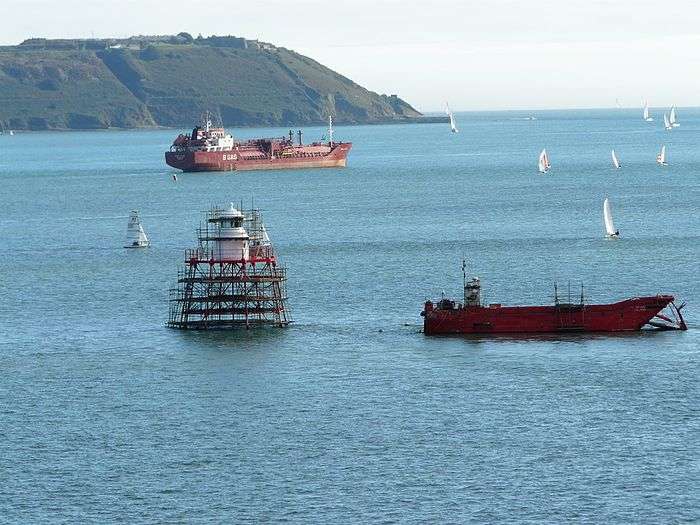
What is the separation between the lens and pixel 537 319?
8819 cm

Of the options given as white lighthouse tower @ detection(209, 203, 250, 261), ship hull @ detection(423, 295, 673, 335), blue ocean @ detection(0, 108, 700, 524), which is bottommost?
blue ocean @ detection(0, 108, 700, 524)

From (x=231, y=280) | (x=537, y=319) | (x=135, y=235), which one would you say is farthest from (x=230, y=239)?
(x=135, y=235)

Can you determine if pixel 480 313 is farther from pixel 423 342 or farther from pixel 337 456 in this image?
pixel 337 456

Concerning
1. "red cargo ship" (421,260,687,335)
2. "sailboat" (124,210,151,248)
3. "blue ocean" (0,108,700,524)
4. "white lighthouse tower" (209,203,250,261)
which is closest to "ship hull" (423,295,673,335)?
"red cargo ship" (421,260,687,335)

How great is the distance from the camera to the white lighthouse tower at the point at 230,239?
91.0 m

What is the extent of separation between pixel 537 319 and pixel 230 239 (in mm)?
17424

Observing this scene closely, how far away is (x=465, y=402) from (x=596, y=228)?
8012 centimetres

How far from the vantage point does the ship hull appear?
8788 centimetres

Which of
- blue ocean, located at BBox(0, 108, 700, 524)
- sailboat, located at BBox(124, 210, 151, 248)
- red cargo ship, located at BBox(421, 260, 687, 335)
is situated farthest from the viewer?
sailboat, located at BBox(124, 210, 151, 248)

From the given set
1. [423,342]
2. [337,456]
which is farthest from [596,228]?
[337,456]

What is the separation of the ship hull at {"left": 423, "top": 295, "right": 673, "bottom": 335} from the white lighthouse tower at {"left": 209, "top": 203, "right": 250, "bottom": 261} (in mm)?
10999

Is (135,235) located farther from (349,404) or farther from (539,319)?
(349,404)

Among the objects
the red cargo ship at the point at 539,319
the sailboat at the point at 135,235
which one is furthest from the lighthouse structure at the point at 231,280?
the sailboat at the point at 135,235

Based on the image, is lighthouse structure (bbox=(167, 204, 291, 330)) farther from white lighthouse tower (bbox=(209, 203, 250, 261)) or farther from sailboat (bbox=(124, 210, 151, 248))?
sailboat (bbox=(124, 210, 151, 248))
